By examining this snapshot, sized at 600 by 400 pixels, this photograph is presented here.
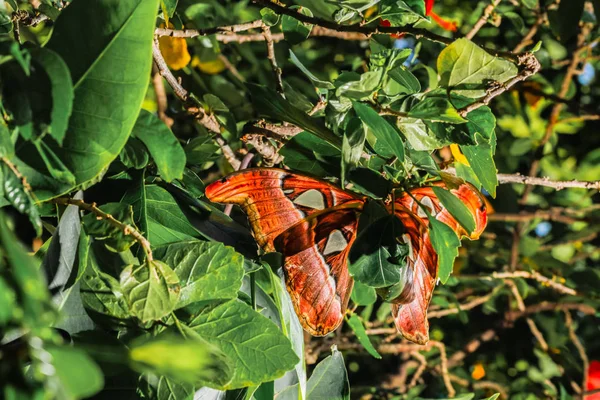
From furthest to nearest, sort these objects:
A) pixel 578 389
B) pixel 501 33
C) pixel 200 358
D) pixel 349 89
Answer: pixel 501 33
pixel 578 389
pixel 349 89
pixel 200 358

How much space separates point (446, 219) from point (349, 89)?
19 centimetres

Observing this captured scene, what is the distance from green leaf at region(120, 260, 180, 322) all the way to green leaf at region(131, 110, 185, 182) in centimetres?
8

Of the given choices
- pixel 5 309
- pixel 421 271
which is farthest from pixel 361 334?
pixel 5 309

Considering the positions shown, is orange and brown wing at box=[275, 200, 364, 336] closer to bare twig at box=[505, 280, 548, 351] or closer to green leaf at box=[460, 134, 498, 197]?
green leaf at box=[460, 134, 498, 197]

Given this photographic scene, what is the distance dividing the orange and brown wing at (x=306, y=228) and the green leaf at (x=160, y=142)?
0.22 feet

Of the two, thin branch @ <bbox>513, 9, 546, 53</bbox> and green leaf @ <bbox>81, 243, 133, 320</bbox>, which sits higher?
green leaf @ <bbox>81, 243, 133, 320</bbox>

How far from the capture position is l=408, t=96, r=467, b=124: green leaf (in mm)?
544

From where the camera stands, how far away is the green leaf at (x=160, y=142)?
484mm

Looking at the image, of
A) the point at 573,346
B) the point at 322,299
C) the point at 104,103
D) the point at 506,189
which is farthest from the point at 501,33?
the point at 104,103

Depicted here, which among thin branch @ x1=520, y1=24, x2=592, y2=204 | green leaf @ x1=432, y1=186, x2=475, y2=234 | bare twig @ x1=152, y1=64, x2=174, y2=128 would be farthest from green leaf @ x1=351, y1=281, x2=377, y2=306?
thin branch @ x1=520, y1=24, x2=592, y2=204

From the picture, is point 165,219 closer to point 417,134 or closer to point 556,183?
point 417,134

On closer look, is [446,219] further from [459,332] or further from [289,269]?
[459,332]

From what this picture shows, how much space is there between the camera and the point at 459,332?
71.4 inches

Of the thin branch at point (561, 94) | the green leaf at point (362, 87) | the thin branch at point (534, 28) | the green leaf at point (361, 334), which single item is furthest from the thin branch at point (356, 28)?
the thin branch at point (561, 94)
